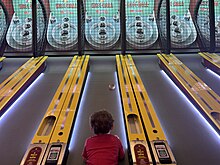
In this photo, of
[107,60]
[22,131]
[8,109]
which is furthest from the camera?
[107,60]

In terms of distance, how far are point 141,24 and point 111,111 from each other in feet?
11.3

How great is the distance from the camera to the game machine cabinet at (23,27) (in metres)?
6.01

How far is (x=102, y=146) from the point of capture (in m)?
2.29

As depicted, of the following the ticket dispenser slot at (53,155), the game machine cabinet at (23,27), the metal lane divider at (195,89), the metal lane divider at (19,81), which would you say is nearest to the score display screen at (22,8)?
the game machine cabinet at (23,27)

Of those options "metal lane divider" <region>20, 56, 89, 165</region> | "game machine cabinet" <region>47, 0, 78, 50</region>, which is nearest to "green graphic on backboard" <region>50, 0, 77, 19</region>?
"game machine cabinet" <region>47, 0, 78, 50</region>

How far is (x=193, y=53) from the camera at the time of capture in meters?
5.59

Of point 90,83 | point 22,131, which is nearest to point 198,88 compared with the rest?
point 90,83

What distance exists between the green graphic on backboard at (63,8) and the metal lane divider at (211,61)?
304 cm

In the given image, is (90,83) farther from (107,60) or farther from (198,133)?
(198,133)

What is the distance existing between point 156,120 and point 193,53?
2.86m

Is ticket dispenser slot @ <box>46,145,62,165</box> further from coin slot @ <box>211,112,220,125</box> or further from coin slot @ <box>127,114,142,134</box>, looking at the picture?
coin slot @ <box>211,112,220,125</box>

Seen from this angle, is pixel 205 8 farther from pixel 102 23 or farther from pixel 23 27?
pixel 23 27

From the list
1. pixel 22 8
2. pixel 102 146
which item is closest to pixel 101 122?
pixel 102 146

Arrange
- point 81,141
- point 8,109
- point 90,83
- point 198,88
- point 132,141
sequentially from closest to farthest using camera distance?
1. point 132,141
2. point 81,141
3. point 8,109
4. point 198,88
5. point 90,83
